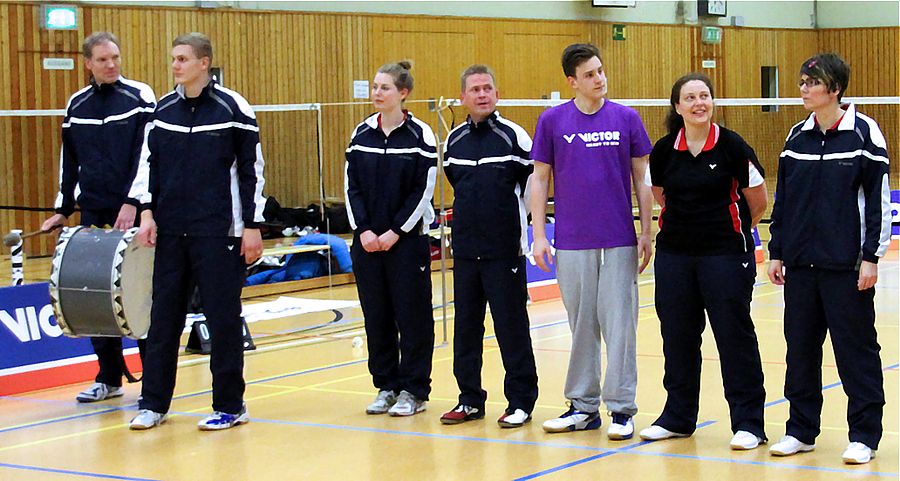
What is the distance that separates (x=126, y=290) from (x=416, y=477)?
2238 millimetres

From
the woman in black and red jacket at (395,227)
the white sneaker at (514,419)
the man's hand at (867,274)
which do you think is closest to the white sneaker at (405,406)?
the woman in black and red jacket at (395,227)

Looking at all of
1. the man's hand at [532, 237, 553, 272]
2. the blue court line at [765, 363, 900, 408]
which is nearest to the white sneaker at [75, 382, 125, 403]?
the man's hand at [532, 237, 553, 272]

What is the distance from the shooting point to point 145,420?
6758 mm

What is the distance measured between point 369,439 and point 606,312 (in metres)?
1.31

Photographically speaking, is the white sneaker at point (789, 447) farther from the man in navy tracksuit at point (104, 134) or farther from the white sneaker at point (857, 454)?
the man in navy tracksuit at point (104, 134)

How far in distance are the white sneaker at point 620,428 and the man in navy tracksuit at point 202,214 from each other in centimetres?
198

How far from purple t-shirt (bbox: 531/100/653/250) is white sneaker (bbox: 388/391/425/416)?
1352mm

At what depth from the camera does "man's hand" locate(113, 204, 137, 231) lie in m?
7.12

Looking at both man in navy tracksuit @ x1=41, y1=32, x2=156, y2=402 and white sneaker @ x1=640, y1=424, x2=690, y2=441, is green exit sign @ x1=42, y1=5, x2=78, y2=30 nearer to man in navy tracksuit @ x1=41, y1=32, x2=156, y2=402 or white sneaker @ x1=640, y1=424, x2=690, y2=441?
man in navy tracksuit @ x1=41, y1=32, x2=156, y2=402

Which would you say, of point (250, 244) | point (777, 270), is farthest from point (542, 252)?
point (250, 244)

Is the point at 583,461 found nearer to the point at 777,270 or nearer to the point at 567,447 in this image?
the point at 567,447

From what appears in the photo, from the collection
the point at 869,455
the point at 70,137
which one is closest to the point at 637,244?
the point at 869,455

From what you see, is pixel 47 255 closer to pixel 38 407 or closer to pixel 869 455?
pixel 38 407

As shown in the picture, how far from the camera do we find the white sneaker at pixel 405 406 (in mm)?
6910
